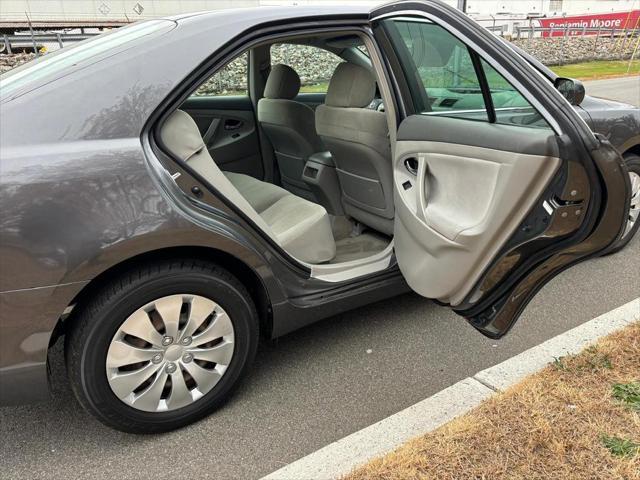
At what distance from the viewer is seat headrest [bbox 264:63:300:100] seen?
3.89m

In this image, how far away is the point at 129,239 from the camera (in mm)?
1962

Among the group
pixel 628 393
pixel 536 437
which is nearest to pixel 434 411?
pixel 536 437

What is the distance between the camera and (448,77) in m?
2.90

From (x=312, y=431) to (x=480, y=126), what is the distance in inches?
58.1

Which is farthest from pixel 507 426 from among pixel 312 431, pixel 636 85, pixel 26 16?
pixel 26 16

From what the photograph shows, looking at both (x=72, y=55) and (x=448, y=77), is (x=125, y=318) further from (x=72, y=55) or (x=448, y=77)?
(x=448, y=77)

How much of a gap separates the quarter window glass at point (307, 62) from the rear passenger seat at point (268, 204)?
981 mm

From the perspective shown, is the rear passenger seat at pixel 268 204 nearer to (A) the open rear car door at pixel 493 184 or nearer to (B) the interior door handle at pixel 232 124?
(A) the open rear car door at pixel 493 184

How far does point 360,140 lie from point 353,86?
1.05 ft

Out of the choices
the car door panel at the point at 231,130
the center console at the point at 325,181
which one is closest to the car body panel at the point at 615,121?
the center console at the point at 325,181

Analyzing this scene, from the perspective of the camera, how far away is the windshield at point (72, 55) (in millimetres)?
2211

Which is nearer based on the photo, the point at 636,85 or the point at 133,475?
the point at 133,475

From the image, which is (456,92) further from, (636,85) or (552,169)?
(636,85)

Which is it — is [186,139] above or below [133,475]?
above
